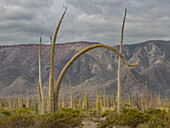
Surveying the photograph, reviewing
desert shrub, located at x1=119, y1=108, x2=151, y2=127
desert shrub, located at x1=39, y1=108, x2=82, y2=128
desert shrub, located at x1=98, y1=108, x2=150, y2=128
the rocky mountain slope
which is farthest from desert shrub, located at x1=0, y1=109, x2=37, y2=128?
the rocky mountain slope

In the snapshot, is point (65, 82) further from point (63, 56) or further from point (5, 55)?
point (5, 55)

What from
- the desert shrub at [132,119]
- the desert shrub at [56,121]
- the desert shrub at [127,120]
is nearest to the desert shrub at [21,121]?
the desert shrub at [56,121]

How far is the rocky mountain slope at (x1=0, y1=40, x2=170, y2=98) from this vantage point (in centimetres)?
12238

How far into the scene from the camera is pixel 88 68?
156 metres

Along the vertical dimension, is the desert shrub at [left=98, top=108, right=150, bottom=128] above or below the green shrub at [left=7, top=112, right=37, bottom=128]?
below

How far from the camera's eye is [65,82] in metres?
131

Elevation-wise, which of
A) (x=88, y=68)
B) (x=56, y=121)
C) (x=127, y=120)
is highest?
(x=88, y=68)

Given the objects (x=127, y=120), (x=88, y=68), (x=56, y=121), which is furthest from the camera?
(x=88, y=68)

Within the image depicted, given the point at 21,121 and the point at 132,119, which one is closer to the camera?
the point at 21,121

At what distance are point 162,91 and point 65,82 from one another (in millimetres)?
48124

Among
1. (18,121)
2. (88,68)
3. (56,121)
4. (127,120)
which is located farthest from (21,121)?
(88,68)

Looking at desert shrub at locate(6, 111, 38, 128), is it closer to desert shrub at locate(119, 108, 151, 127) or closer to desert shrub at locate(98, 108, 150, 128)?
desert shrub at locate(98, 108, 150, 128)

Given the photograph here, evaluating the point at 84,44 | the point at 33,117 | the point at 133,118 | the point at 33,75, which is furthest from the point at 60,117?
the point at 84,44

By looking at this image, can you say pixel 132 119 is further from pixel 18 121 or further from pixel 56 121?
pixel 18 121
